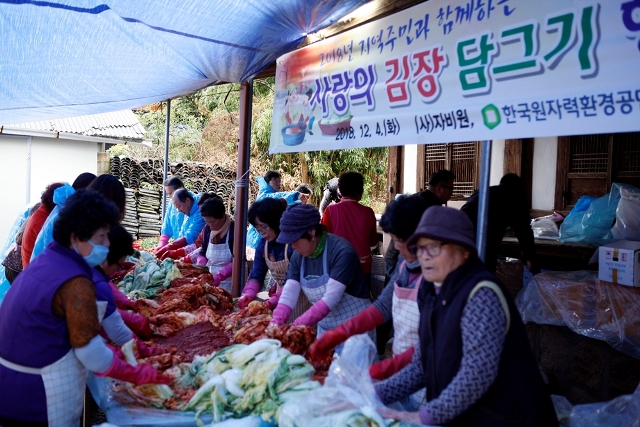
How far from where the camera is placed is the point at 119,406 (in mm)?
2859

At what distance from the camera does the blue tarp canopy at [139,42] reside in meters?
3.76

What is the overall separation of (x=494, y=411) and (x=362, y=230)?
11.8ft

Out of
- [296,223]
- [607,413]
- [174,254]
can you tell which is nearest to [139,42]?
[296,223]

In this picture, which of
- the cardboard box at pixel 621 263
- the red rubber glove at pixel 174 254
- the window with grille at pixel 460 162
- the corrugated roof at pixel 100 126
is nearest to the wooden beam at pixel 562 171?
the window with grille at pixel 460 162

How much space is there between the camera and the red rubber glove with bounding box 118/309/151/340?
3754 mm

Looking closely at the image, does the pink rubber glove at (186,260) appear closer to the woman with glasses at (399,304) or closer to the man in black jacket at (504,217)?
the man in black jacket at (504,217)

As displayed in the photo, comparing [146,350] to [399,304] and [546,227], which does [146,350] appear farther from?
[546,227]

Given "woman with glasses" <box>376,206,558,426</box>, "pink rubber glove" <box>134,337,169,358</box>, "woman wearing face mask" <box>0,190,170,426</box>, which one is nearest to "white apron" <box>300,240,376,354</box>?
"pink rubber glove" <box>134,337,169,358</box>

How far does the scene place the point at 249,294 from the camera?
456 centimetres

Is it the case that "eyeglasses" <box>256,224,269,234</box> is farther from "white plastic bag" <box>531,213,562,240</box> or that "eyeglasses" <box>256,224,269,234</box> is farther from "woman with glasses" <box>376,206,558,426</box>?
"white plastic bag" <box>531,213,562,240</box>

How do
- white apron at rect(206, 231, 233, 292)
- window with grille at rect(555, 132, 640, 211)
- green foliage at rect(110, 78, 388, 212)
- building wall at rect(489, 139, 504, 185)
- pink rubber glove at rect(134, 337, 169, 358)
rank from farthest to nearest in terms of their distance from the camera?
green foliage at rect(110, 78, 388, 212), building wall at rect(489, 139, 504, 185), window with grille at rect(555, 132, 640, 211), white apron at rect(206, 231, 233, 292), pink rubber glove at rect(134, 337, 169, 358)

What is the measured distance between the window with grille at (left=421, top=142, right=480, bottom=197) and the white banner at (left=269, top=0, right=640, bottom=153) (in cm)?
395

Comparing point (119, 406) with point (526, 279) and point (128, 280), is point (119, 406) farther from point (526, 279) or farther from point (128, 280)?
point (526, 279)

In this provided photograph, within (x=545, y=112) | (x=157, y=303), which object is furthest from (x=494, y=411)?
(x=157, y=303)
